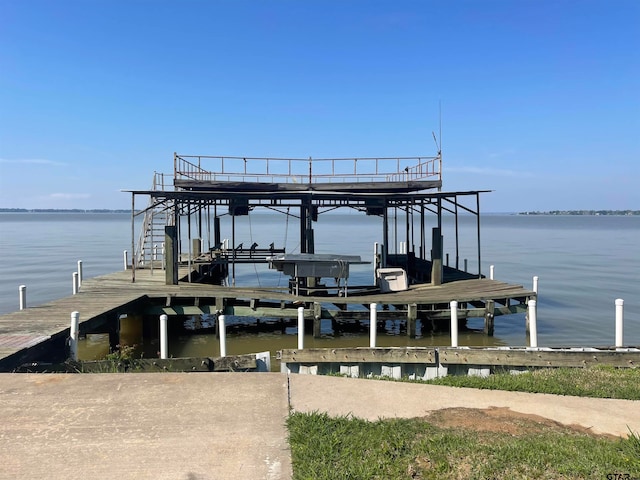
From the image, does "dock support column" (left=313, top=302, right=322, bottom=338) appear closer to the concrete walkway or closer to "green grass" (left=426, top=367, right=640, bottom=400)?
"green grass" (left=426, top=367, right=640, bottom=400)

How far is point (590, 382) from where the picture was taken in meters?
7.05

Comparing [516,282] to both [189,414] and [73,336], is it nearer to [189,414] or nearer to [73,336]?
[73,336]

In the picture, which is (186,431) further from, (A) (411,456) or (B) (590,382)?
(B) (590,382)

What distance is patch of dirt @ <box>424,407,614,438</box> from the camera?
16.5ft

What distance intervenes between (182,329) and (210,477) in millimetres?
14184

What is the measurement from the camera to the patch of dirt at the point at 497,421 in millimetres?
5035

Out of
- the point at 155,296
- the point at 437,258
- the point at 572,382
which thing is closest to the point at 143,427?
the point at 572,382

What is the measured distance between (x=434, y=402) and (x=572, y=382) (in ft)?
8.61

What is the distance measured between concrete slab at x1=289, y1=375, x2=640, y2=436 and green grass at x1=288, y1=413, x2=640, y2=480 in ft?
1.54

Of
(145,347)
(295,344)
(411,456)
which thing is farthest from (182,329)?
(411,456)

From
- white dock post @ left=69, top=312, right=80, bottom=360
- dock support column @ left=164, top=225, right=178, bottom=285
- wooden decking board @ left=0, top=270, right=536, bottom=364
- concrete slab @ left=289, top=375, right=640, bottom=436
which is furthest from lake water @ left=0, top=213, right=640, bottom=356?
concrete slab @ left=289, top=375, right=640, bottom=436

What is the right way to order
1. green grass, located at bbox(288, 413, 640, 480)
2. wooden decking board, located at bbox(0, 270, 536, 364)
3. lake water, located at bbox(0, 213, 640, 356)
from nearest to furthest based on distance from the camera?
1. green grass, located at bbox(288, 413, 640, 480)
2. wooden decking board, located at bbox(0, 270, 536, 364)
3. lake water, located at bbox(0, 213, 640, 356)

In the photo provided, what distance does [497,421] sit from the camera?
5.30m

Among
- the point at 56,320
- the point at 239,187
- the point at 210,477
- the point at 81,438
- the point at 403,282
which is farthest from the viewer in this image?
the point at 239,187
